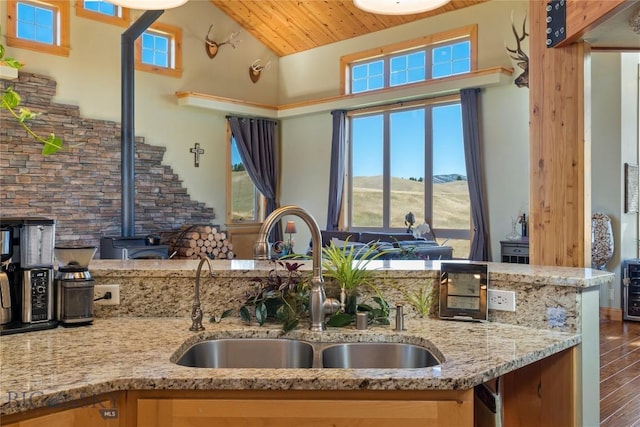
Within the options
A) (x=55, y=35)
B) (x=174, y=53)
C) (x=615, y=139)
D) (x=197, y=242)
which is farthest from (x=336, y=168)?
(x=55, y=35)

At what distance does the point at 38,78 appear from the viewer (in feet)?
21.7

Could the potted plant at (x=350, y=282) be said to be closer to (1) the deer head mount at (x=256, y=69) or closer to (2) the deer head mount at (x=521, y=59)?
(2) the deer head mount at (x=521, y=59)

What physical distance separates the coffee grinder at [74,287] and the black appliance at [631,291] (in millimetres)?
5919

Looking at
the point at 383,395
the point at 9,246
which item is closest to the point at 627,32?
the point at 383,395

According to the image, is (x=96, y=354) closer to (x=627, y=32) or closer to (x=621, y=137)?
(x=627, y=32)

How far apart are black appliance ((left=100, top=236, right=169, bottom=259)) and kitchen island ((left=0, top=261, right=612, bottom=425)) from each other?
4704 mm

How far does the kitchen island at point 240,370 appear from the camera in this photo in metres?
1.28

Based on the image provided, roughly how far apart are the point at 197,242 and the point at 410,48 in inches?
163

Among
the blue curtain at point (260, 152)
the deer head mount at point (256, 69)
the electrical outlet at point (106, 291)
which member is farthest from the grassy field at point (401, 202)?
the electrical outlet at point (106, 291)

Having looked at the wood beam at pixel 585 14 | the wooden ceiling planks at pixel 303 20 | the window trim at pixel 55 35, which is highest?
the wooden ceiling planks at pixel 303 20

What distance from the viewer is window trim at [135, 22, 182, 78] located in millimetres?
7648

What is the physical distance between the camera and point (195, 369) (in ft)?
4.47

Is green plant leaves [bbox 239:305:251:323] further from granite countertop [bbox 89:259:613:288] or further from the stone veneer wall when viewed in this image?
the stone veneer wall

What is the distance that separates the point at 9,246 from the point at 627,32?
8.20 ft
